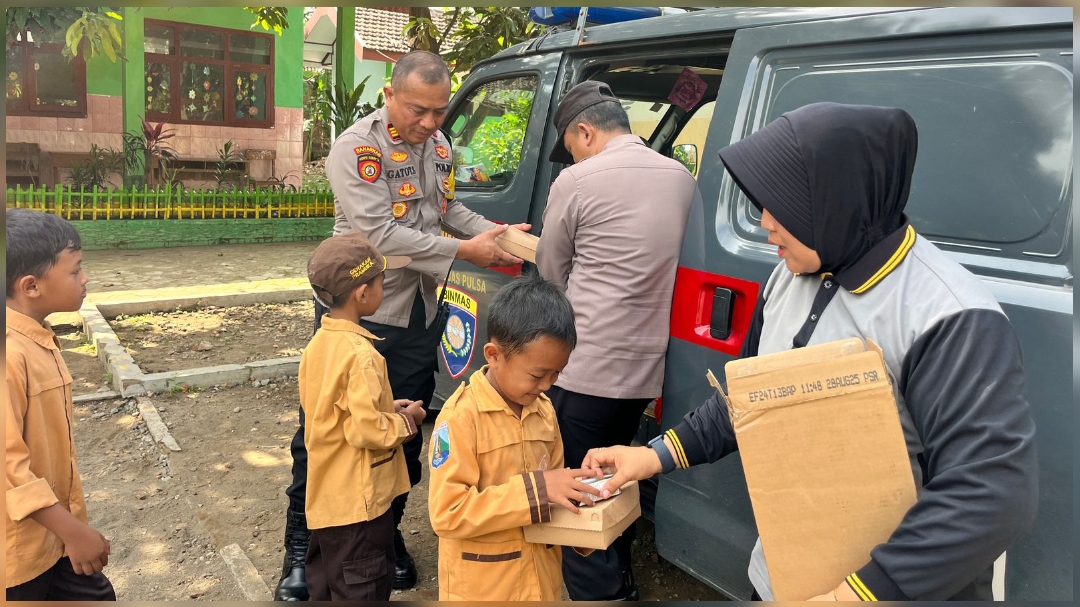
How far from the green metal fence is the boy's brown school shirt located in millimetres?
8606

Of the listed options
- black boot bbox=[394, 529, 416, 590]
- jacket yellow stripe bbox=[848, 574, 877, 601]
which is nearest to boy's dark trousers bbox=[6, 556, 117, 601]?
black boot bbox=[394, 529, 416, 590]

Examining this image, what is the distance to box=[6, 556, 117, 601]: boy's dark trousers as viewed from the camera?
6.27 feet

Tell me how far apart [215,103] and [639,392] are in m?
13.5

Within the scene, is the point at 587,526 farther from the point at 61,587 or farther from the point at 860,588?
the point at 61,587

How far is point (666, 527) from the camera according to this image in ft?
8.04

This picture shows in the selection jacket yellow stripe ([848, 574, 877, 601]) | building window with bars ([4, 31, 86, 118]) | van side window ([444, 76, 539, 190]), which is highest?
building window with bars ([4, 31, 86, 118])

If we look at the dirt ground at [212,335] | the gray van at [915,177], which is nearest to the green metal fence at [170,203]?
the dirt ground at [212,335]

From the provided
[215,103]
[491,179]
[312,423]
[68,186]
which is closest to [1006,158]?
[312,423]

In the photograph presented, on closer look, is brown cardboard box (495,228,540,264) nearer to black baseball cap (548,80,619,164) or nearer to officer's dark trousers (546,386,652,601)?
black baseball cap (548,80,619,164)

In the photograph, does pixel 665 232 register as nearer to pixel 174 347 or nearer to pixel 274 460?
pixel 274 460

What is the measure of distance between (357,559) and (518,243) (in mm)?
1223

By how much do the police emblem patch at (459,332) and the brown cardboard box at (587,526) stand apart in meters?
1.82

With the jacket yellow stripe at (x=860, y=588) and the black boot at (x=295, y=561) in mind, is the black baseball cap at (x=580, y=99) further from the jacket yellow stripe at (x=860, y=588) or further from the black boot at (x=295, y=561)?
the jacket yellow stripe at (x=860, y=588)

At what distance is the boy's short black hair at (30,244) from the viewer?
6.24 feet
